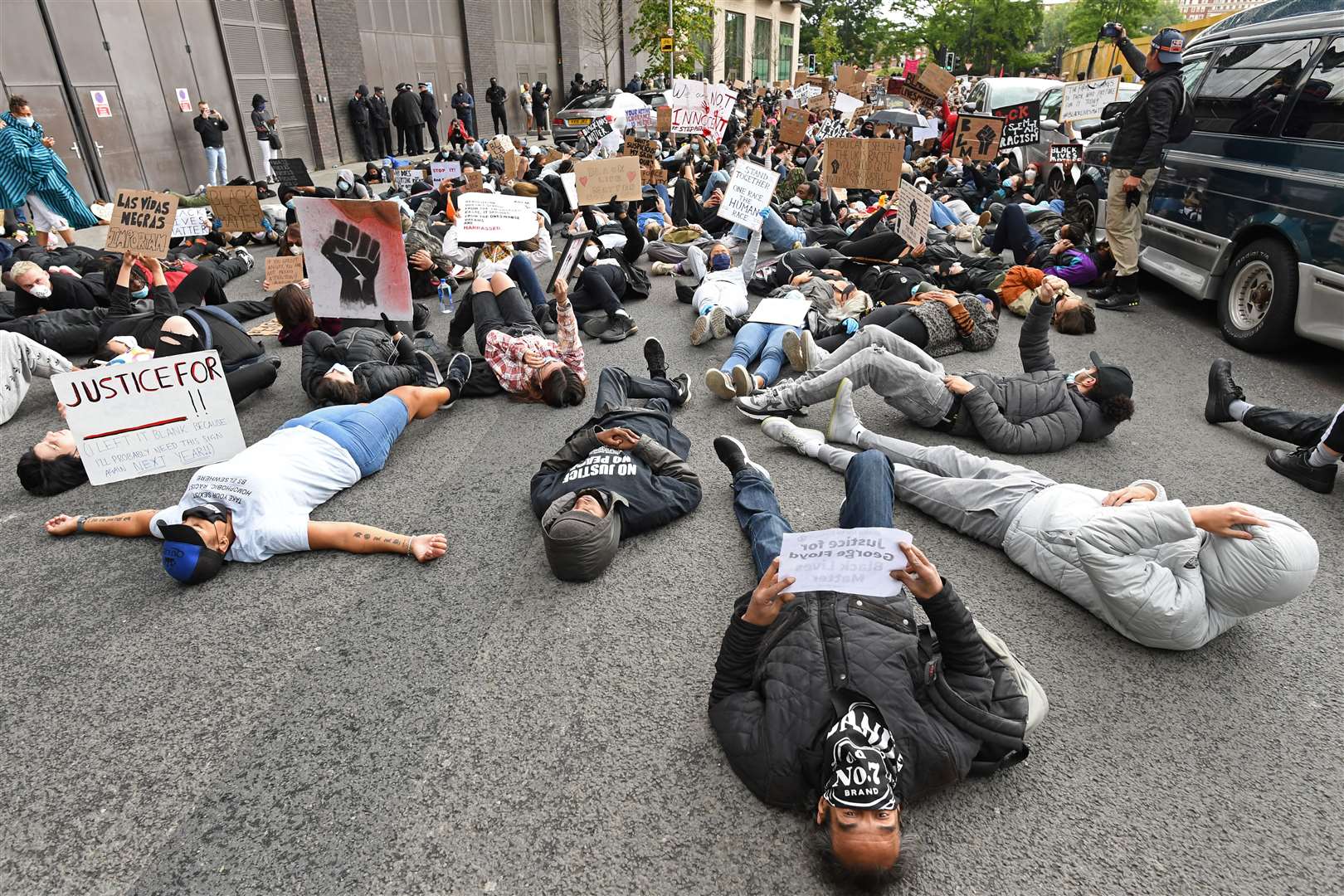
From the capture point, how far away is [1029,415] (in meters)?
4.55

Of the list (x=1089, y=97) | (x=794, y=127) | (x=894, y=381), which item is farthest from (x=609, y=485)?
(x=794, y=127)

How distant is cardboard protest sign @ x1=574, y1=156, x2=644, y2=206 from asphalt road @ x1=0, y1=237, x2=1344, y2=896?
5.85 m

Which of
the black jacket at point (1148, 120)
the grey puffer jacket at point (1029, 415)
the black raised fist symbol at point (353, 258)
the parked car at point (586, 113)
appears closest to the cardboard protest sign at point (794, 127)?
the black jacket at point (1148, 120)

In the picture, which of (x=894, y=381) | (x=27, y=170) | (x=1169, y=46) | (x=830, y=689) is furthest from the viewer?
(x=27, y=170)

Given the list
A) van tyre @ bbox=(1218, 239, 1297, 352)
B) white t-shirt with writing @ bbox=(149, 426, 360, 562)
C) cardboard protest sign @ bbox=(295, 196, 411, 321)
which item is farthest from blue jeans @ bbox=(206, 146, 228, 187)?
van tyre @ bbox=(1218, 239, 1297, 352)

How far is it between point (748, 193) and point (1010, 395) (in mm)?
3803

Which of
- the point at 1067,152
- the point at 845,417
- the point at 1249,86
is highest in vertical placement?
the point at 1249,86

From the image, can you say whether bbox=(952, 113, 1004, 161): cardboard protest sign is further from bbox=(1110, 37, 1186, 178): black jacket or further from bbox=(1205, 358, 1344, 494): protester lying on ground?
bbox=(1205, 358, 1344, 494): protester lying on ground

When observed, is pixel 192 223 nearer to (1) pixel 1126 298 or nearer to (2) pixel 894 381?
(2) pixel 894 381

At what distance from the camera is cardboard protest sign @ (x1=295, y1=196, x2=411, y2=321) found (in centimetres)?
526

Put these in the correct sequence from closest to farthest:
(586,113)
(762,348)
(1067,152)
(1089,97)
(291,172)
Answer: (762,348), (1067,152), (1089,97), (291,172), (586,113)

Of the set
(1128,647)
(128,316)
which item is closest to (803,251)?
(1128,647)

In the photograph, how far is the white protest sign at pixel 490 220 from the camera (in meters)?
6.40

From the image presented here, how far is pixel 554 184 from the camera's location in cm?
1121
